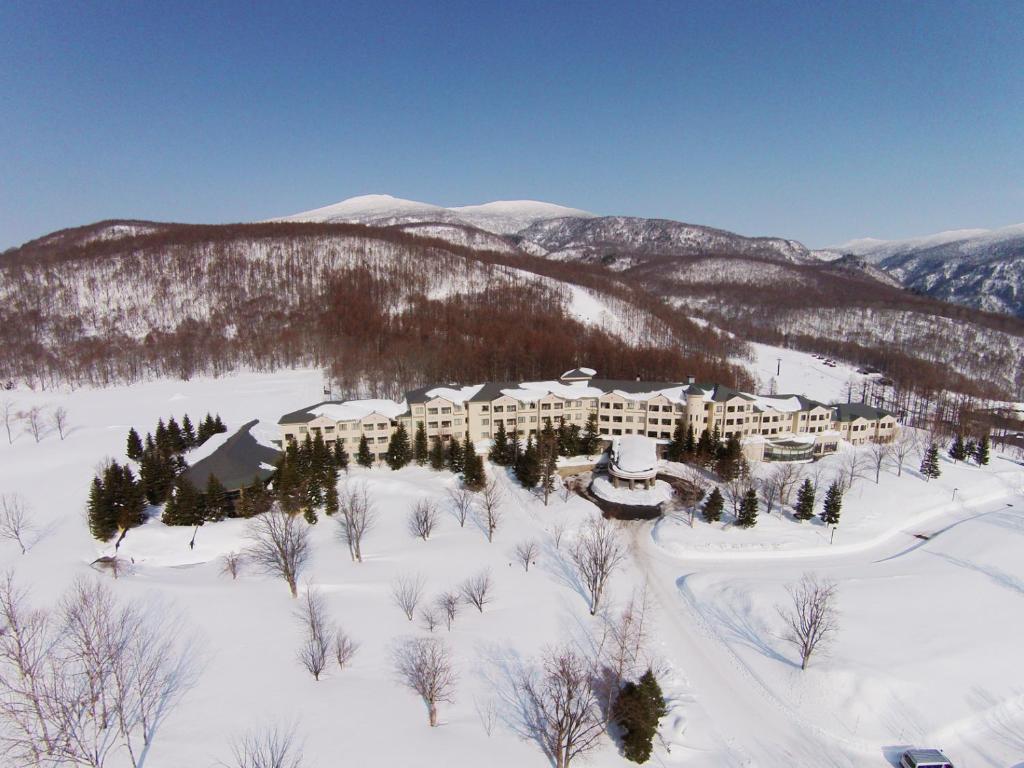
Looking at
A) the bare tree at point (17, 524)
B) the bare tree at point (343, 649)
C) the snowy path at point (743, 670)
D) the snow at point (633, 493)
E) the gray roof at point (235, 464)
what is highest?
the gray roof at point (235, 464)

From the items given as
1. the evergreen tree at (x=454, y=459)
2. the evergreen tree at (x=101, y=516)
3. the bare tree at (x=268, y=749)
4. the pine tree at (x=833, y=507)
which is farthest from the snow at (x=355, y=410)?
the pine tree at (x=833, y=507)

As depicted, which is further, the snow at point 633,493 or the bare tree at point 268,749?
the snow at point 633,493

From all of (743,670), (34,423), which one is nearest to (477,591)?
(743,670)

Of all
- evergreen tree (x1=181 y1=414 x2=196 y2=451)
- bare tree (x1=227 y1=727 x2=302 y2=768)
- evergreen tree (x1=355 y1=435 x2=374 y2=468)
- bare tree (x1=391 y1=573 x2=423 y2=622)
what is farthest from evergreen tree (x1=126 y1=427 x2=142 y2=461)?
bare tree (x1=227 y1=727 x2=302 y2=768)

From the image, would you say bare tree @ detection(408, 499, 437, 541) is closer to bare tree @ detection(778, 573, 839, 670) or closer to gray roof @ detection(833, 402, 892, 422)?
bare tree @ detection(778, 573, 839, 670)

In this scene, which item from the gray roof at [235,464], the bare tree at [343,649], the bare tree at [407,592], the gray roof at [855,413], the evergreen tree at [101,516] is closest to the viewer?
the bare tree at [343,649]

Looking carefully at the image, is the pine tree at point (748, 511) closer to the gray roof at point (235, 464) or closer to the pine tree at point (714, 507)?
the pine tree at point (714, 507)

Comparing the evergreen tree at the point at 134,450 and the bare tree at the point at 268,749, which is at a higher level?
the evergreen tree at the point at 134,450
